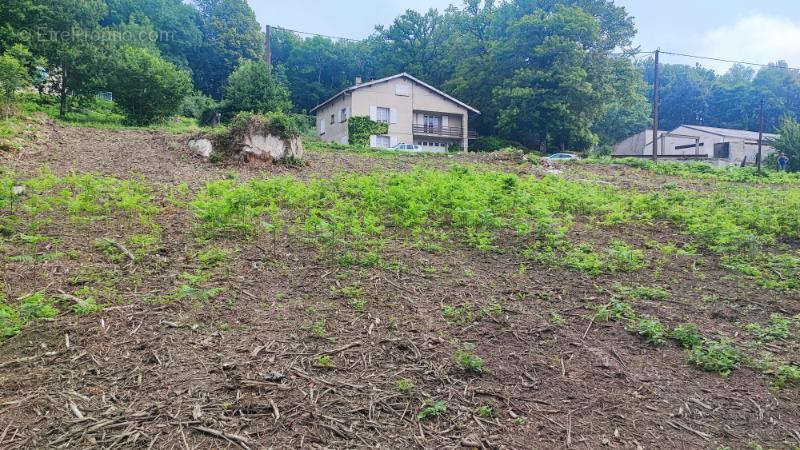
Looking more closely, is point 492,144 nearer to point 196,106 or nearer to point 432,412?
point 196,106

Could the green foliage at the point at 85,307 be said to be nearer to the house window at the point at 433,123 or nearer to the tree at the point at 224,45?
the house window at the point at 433,123

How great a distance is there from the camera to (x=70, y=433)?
2.73 m

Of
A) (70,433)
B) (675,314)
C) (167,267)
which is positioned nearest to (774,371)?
(675,314)

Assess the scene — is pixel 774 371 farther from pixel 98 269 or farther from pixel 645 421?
pixel 98 269

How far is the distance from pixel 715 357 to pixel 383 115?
3280 cm

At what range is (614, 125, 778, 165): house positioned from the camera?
40250mm

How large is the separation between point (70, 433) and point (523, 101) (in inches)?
1317

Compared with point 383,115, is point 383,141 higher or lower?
lower

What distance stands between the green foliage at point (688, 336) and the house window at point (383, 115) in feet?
105

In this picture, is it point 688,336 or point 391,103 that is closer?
point 688,336

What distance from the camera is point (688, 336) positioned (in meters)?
3.96

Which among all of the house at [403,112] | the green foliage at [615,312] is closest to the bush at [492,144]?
the house at [403,112]

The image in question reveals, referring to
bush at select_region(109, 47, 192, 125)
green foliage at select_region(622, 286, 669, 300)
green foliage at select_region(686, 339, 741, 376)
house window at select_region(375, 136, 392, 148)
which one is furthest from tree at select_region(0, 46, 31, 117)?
house window at select_region(375, 136, 392, 148)

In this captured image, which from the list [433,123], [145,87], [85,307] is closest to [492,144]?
[433,123]
